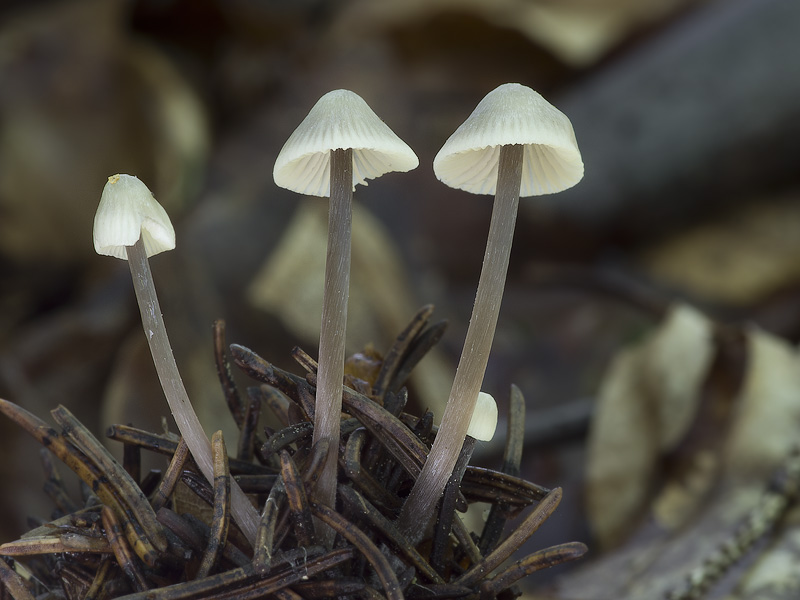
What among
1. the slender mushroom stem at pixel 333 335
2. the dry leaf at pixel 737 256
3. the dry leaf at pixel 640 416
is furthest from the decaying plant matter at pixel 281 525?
the dry leaf at pixel 737 256

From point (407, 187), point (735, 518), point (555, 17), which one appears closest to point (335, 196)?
point (735, 518)

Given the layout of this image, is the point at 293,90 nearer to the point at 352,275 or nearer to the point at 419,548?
the point at 352,275

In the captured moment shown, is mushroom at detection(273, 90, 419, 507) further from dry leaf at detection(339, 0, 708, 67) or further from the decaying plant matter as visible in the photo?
dry leaf at detection(339, 0, 708, 67)

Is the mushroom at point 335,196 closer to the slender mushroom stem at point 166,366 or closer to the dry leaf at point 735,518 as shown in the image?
the slender mushroom stem at point 166,366

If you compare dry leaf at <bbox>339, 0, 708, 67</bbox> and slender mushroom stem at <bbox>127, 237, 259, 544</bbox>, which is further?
dry leaf at <bbox>339, 0, 708, 67</bbox>

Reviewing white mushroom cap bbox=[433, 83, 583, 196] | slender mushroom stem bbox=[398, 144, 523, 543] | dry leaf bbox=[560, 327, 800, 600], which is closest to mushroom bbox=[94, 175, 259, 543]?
slender mushroom stem bbox=[398, 144, 523, 543]
